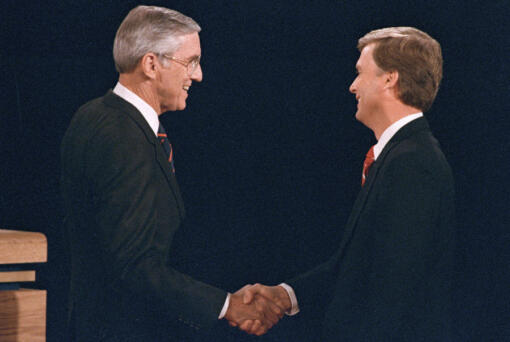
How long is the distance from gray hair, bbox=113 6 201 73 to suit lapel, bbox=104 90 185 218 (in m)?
0.17

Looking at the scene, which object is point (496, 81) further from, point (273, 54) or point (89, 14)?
point (89, 14)

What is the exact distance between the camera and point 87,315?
2422 millimetres

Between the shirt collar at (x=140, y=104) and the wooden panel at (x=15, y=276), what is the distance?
79 centimetres

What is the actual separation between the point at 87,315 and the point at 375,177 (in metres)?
1.10

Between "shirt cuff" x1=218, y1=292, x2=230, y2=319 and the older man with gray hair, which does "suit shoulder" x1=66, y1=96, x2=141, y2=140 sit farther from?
"shirt cuff" x1=218, y1=292, x2=230, y2=319

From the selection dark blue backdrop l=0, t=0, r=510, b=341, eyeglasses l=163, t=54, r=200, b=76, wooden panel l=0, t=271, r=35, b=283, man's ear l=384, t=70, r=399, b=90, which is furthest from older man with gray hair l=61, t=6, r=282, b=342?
man's ear l=384, t=70, r=399, b=90

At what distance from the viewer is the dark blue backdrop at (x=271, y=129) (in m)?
3.23

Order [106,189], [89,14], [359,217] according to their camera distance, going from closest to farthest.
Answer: [106,189] < [359,217] < [89,14]

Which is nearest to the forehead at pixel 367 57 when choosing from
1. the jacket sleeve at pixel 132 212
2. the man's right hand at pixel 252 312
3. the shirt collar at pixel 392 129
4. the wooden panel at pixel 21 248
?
the shirt collar at pixel 392 129

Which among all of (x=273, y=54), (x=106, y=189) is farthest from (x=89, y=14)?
(x=106, y=189)

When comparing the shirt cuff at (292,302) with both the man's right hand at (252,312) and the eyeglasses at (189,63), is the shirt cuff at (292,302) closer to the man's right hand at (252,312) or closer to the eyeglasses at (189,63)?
the man's right hand at (252,312)

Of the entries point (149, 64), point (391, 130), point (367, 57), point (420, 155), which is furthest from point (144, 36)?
point (420, 155)

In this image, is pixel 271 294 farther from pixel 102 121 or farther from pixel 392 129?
Answer: pixel 102 121

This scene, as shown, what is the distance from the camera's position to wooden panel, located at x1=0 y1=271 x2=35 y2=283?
195 cm
